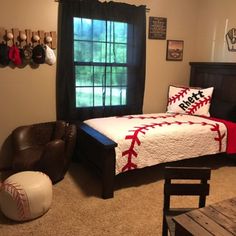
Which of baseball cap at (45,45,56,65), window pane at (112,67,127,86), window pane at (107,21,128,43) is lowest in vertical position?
window pane at (112,67,127,86)

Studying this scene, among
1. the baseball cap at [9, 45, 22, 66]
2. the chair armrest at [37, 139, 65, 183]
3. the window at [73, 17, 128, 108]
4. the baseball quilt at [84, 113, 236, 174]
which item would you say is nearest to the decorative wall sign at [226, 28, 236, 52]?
the baseball quilt at [84, 113, 236, 174]

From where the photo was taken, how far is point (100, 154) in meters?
2.74

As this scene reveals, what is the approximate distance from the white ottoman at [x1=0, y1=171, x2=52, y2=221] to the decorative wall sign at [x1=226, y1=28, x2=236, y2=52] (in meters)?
3.12

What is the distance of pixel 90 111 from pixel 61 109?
40 centimetres

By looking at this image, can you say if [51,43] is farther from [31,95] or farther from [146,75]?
[146,75]

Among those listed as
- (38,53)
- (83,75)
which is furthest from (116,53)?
(38,53)

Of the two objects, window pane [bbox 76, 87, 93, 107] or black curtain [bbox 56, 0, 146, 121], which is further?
window pane [bbox 76, 87, 93, 107]

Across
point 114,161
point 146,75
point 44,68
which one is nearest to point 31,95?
point 44,68

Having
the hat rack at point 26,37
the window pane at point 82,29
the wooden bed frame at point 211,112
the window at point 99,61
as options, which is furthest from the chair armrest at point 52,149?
the window pane at point 82,29

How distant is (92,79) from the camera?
11.9 feet

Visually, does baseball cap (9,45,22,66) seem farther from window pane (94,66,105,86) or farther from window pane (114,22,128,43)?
window pane (114,22,128,43)

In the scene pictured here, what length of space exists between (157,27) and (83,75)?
137cm

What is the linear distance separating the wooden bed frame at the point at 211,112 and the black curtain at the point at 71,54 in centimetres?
42

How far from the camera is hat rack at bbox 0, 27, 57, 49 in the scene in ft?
10.1
